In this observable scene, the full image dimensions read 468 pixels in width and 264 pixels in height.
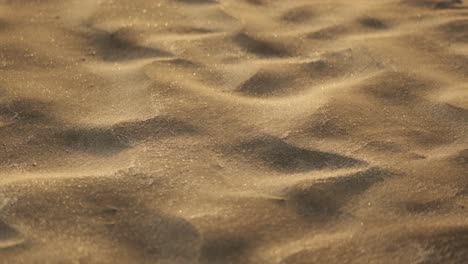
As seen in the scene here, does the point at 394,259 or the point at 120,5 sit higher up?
the point at 120,5

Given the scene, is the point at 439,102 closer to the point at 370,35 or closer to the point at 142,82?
the point at 370,35

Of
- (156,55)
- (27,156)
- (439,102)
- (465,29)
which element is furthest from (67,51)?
(465,29)

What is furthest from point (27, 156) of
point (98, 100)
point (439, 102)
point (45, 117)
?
point (439, 102)

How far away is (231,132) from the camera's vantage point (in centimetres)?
143

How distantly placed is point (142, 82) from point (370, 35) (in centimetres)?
74

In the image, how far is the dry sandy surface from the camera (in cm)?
116

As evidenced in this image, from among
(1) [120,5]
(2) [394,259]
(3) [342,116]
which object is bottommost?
(2) [394,259]

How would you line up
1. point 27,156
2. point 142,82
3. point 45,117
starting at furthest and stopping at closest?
point 142,82 < point 45,117 < point 27,156

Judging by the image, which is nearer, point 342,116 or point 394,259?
point 394,259

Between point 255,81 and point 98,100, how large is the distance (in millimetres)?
415

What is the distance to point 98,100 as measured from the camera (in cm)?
154

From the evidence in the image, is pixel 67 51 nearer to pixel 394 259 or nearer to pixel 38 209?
pixel 38 209

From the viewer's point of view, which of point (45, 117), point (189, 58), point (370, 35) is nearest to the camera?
point (45, 117)

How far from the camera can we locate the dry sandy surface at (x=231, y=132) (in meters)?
1.16
